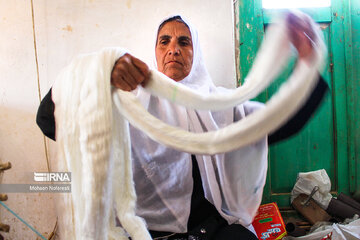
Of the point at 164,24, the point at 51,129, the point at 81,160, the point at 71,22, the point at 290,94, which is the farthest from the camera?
the point at 71,22

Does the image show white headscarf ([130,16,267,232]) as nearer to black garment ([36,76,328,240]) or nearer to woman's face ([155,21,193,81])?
black garment ([36,76,328,240])

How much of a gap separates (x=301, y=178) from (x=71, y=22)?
1.71m

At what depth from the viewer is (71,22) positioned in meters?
1.37

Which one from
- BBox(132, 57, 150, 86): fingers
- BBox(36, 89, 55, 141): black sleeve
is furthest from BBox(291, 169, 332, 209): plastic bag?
BBox(36, 89, 55, 141): black sleeve

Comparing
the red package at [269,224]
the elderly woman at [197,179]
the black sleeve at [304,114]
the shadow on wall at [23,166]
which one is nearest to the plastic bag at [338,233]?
the red package at [269,224]

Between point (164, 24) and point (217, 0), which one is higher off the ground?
point (217, 0)

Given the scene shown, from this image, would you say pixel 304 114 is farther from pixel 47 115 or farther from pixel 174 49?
pixel 47 115

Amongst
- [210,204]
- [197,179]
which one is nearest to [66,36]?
[197,179]

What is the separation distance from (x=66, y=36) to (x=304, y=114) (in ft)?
4.48

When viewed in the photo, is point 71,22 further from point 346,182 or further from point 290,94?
point 346,182

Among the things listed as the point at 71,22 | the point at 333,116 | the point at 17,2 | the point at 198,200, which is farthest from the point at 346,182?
the point at 17,2

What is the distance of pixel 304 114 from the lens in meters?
0.77

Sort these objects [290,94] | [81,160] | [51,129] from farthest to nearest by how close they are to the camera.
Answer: [51,129] < [81,160] < [290,94]

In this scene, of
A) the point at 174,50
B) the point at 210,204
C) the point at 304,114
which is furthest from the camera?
the point at 174,50
